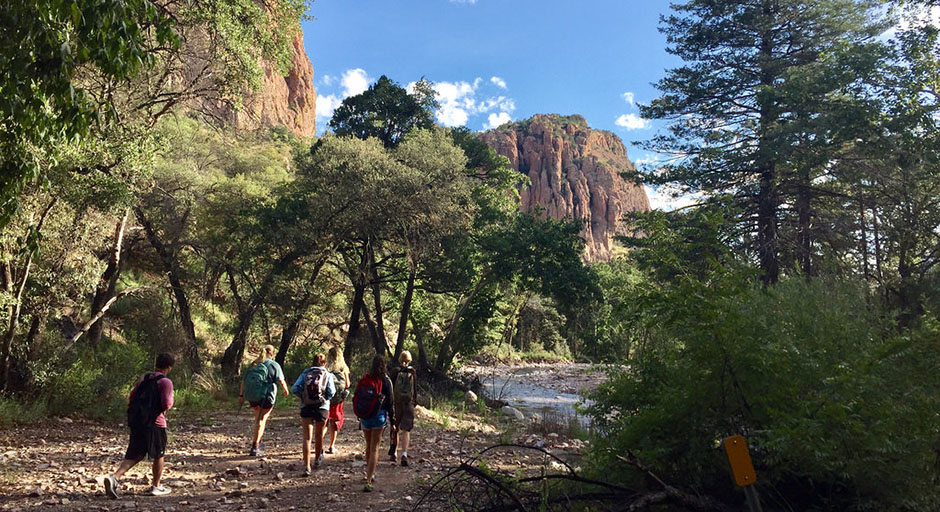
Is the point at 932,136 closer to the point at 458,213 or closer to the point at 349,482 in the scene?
the point at 458,213

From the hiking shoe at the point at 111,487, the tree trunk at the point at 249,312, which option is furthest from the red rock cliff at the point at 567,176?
the hiking shoe at the point at 111,487

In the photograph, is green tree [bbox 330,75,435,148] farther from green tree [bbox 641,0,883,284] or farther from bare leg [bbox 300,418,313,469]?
bare leg [bbox 300,418,313,469]

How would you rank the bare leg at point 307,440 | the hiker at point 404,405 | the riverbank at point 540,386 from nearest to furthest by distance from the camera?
1. the bare leg at point 307,440
2. the hiker at point 404,405
3. the riverbank at point 540,386

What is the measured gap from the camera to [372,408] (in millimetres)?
7176

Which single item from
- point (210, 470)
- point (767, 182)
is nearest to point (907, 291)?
point (767, 182)

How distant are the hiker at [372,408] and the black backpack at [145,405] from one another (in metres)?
2.25

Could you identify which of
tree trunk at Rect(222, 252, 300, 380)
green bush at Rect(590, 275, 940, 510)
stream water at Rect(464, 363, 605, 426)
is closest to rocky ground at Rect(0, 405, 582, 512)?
green bush at Rect(590, 275, 940, 510)

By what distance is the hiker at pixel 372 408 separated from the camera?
7.10 m

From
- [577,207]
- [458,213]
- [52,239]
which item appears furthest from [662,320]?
[577,207]

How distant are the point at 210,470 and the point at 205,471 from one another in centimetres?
8

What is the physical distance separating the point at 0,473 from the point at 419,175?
11.1m

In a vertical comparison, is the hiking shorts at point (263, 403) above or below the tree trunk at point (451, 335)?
below

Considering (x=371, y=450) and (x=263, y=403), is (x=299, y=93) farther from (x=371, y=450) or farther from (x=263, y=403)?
(x=371, y=450)

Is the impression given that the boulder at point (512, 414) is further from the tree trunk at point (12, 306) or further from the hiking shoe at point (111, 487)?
the tree trunk at point (12, 306)
